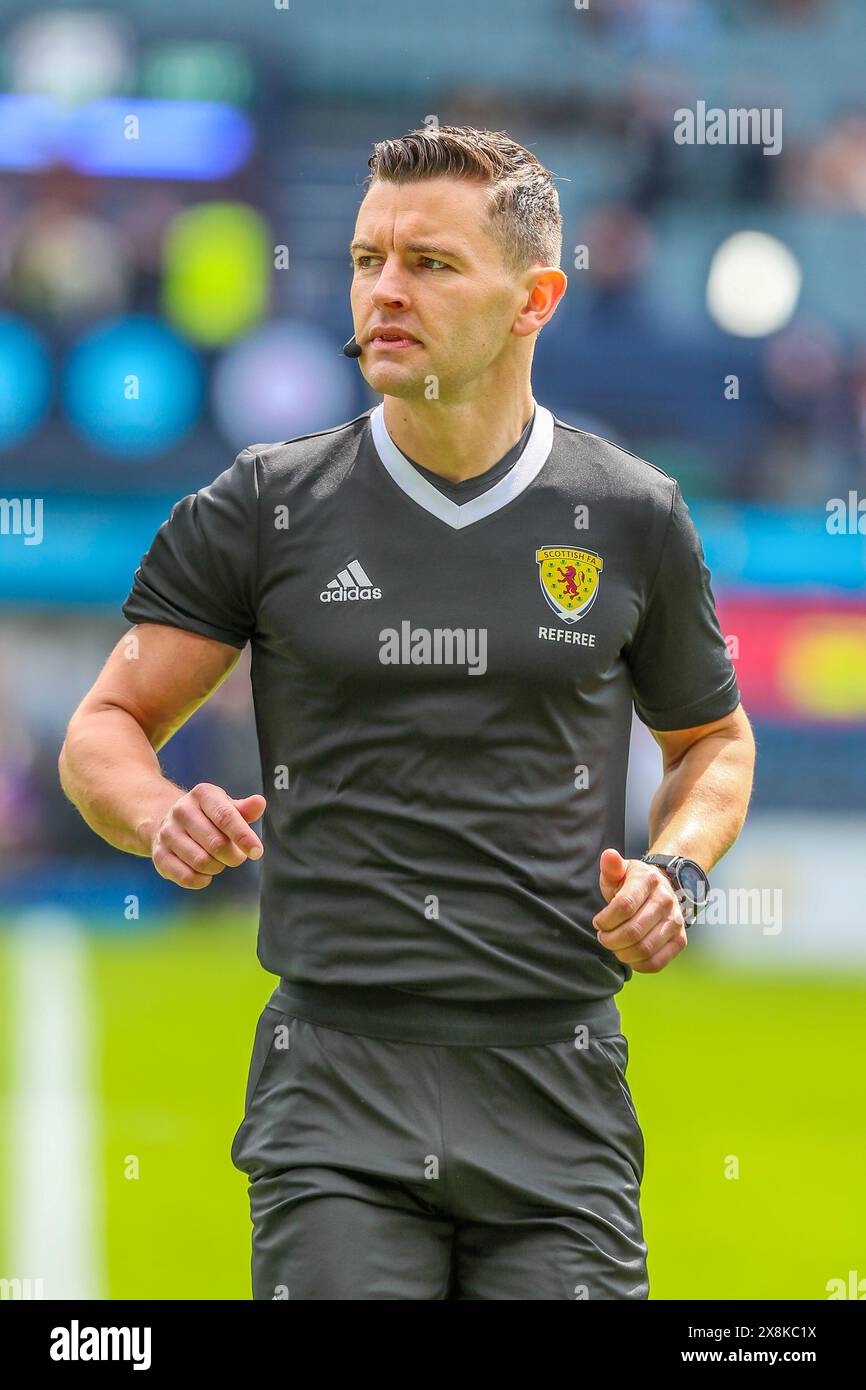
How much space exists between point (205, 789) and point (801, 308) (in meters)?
17.0

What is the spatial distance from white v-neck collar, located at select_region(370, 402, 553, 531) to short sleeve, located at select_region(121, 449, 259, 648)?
0.22m

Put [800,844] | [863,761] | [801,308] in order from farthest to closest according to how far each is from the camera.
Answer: [801,308] < [863,761] < [800,844]

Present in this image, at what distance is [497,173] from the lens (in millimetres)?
3107

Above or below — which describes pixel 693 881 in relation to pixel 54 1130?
above

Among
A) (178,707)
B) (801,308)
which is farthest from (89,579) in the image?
(178,707)

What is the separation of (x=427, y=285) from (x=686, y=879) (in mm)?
986

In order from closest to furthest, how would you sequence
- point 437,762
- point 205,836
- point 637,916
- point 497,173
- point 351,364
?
point 205,836, point 637,916, point 437,762, point 497,173, point 351,364

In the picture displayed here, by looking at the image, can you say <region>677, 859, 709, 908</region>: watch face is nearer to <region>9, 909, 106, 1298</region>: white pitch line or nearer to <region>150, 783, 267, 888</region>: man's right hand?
<region>150, 783, 267, 888</region>: man's right hand

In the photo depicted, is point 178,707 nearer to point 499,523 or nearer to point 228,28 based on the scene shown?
point 499,523

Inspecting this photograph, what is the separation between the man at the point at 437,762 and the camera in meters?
2.92

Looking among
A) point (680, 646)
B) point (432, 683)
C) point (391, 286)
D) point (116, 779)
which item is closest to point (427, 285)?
point (391, 286)

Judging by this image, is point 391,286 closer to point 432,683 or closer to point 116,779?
point 432,683

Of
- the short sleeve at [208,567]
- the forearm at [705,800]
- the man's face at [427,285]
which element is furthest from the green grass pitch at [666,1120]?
the man's face at [427,285]

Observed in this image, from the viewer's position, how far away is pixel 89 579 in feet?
56.6
